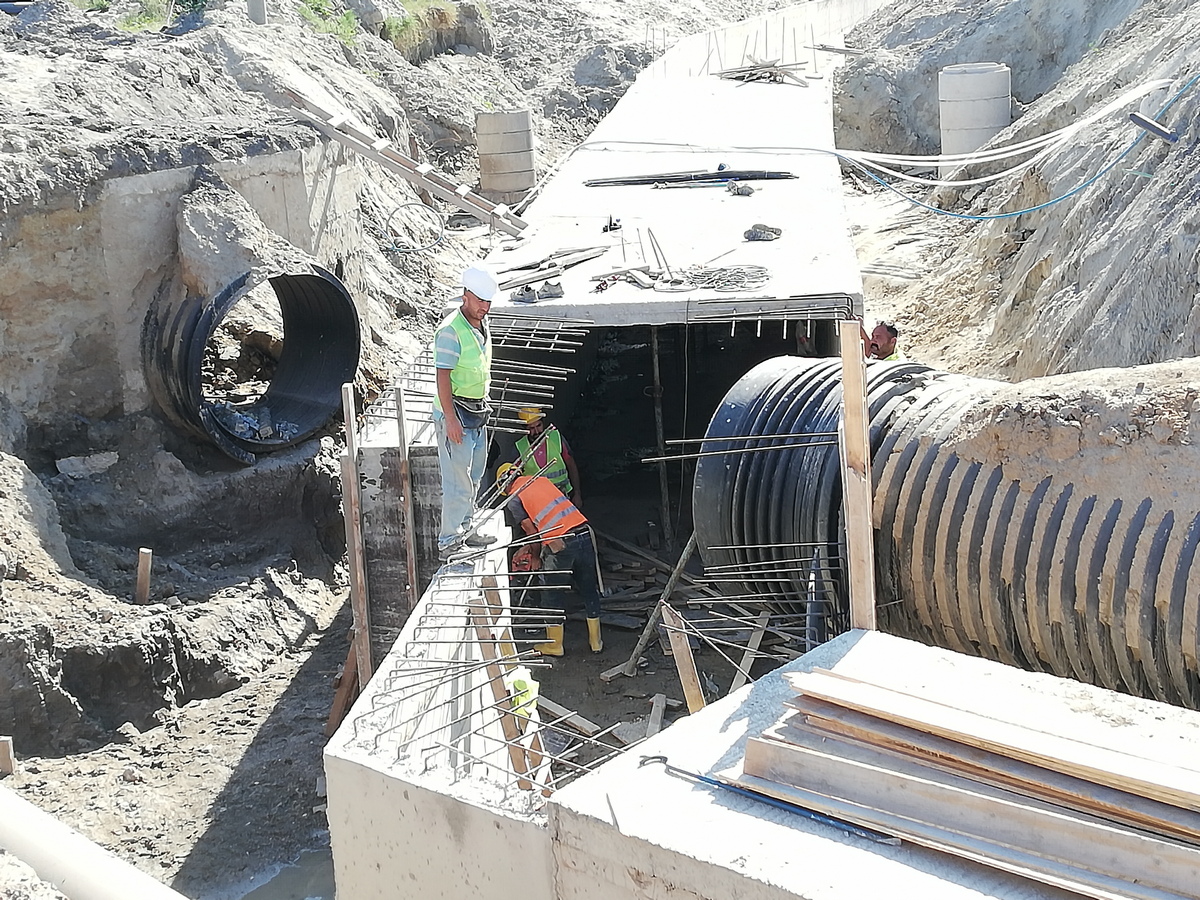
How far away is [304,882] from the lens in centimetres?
760

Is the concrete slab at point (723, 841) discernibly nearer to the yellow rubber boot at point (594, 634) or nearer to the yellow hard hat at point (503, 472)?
the yellow hard hat at point (503, 472)

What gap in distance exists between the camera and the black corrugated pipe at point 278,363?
10.6 m

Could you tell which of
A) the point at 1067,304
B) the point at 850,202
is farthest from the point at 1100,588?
the point at 850,202

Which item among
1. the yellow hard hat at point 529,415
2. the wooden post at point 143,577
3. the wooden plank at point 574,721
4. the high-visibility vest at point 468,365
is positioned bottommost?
the wooden plank at point 574,721

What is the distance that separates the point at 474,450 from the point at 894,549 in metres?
2.61

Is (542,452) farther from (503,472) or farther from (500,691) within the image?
(500,691)

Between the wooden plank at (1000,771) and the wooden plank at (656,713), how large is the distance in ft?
12.8

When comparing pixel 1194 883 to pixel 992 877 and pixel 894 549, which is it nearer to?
pixel 992 877

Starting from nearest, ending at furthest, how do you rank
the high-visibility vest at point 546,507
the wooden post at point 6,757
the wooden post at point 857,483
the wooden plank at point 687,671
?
the wooden post at point 857,483
the wooden plank at point 687,671
the wooden post at point 6,757
the high-visibility vest at point 546,507

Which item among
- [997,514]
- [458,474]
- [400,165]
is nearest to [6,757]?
[458,474]

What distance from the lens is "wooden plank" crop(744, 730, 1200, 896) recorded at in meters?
3.70

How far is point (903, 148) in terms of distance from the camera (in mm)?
24031

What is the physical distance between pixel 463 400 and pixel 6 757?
363 centimetres

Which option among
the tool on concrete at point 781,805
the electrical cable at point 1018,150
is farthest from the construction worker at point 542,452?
the electrical cable at point 1018,150
